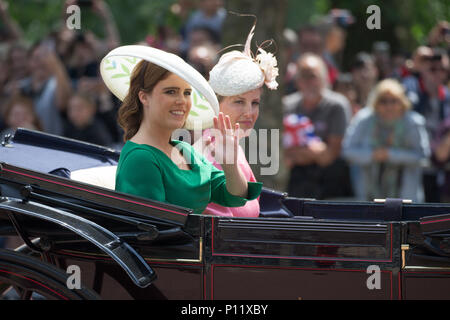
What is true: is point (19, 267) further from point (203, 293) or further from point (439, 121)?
point (439, 121)

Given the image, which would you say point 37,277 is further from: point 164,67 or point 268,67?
point 268,67

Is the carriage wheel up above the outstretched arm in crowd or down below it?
below

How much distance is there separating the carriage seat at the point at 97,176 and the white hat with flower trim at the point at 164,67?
36 cm

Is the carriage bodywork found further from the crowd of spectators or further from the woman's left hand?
the crowd of spectators

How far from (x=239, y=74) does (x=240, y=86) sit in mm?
54

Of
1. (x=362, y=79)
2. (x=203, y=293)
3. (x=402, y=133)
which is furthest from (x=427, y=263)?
(x=362, y=79)

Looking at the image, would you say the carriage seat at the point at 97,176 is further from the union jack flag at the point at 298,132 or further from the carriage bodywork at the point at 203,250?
the union jack flag at the point at 298,132

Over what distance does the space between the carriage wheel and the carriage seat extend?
623 mm

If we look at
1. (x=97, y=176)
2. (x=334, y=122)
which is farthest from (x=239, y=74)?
(x=334, y=122)

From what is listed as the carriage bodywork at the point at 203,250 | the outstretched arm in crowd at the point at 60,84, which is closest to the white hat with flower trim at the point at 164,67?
the carriage bodywork at the point at 203,250

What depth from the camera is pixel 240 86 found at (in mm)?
3393

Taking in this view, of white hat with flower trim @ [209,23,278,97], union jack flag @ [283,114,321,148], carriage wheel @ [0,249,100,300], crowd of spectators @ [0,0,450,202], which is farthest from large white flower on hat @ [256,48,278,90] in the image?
union jack flag @ [283,114,321,148]

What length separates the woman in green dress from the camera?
3.02 m

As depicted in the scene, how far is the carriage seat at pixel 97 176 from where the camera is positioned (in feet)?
11.3
